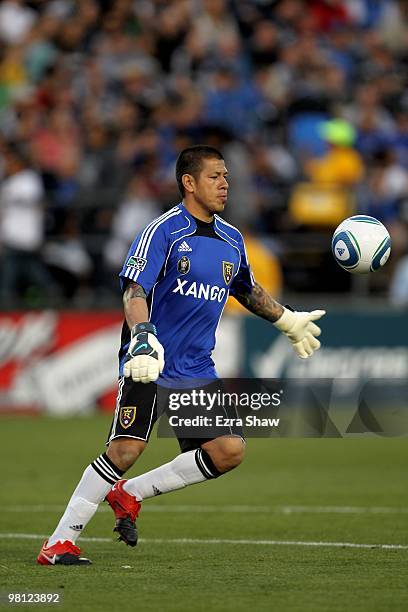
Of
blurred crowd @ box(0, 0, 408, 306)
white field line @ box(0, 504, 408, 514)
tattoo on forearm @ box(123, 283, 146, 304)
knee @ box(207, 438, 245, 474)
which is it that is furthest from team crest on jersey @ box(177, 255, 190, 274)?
blurred crowd @ box(0, 0, 408, 306)

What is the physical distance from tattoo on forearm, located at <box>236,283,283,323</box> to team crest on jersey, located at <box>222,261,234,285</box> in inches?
15.5

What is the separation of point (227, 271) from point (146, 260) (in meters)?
0.67

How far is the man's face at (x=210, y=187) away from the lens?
835cm

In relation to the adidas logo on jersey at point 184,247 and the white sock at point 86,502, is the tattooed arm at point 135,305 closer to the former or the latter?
the adidas logo on jersey at point 184,247

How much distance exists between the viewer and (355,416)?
8.45 metres

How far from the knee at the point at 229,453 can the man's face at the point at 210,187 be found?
145 cm

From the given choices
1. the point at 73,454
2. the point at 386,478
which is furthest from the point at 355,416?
the point at 73,454

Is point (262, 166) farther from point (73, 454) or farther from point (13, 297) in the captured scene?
point (73, 454)

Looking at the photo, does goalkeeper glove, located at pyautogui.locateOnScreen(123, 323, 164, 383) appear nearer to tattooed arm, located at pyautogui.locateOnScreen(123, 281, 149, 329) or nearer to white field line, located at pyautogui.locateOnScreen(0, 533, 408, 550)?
tattooed arm, located at pyautogui.locateOnScreen(123, 281, 149, 329)

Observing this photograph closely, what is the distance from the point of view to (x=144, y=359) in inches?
292

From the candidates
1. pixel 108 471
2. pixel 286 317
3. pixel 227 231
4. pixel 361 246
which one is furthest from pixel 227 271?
pixel 108 471

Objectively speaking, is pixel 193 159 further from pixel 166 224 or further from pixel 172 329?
pixel 172 329

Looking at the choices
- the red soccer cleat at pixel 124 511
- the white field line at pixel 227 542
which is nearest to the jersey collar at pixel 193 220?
the red soccer cleat at pixel 124 511

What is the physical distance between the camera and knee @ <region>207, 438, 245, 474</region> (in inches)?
321
